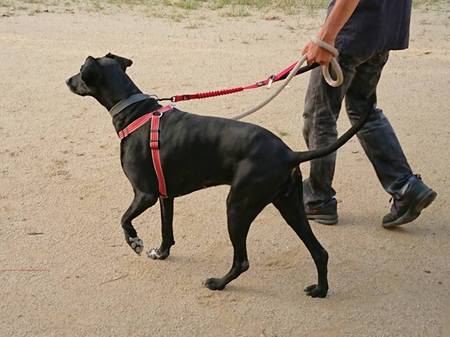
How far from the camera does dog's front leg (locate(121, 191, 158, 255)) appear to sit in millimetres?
3828

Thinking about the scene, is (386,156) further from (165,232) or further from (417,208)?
(165,232)

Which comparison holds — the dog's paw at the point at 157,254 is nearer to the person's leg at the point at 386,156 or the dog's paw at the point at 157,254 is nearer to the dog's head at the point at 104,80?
the dog's head at the point at 104,80

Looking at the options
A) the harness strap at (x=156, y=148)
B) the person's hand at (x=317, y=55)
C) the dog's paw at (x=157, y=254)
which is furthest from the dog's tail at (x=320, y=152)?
the dog's paw at (x=157, y=254)

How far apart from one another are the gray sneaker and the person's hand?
45.3 inches

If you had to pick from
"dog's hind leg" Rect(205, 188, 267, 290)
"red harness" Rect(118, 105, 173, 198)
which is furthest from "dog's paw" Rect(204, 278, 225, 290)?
"red harness" Rect(118, 105, 173, 198)

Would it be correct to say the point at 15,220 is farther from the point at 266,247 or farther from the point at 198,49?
the point at 198,49

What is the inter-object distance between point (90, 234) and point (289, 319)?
1.51 m

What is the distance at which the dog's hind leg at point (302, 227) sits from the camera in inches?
151

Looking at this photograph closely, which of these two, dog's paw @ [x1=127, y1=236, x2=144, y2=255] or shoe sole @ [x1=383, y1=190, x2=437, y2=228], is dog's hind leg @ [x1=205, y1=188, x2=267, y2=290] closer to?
dog's paw @ [x1=127, y1=236, x2=144, y2=255]

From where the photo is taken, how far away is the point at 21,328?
353cm

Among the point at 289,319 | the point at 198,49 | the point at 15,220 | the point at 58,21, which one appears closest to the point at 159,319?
the point at 289,319

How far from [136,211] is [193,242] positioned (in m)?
0.73

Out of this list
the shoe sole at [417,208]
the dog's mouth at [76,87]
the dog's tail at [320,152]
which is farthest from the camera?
the shoe sole at [417,208]

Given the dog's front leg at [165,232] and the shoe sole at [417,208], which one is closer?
the dog's front leg at [165,232]
